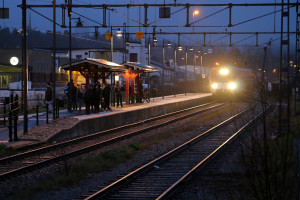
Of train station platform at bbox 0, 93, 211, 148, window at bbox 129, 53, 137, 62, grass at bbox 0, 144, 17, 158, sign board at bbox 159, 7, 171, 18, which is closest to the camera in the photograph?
grass at bbox 0, 144, 17, 158

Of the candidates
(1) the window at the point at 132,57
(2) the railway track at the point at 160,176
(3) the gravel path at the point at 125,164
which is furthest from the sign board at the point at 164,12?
(1) the window at the point at 132,57

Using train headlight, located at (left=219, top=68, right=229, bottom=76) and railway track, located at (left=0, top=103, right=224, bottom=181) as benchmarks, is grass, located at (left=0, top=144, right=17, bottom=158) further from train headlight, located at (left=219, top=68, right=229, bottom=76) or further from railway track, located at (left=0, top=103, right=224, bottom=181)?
train headlight, located at (left=219, top=68, right=229, bottom=76)

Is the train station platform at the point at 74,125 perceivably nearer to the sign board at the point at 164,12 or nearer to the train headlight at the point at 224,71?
the sign board at the point at 164,12

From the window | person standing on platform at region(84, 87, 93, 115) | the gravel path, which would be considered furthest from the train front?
the window

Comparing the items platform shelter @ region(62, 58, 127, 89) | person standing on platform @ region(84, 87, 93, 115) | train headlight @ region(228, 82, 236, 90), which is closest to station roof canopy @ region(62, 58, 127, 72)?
platform shelter @ region(62, 58, 127, 89)

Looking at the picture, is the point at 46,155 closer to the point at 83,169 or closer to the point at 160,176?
the point at 83,169

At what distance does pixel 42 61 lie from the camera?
62.8m

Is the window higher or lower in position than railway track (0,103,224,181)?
higher

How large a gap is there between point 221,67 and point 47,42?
315ft

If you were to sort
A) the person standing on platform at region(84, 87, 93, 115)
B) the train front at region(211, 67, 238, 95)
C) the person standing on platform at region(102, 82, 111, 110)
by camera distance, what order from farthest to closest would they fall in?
the train front at region(211, 67, 238, 95) → the person standing on platform at region(102, 82, 111, 110) → the person standing on platform at region(84, 87, 93, 115)

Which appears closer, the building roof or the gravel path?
the gravel path

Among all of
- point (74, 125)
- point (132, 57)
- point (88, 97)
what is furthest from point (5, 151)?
point (132, 57)

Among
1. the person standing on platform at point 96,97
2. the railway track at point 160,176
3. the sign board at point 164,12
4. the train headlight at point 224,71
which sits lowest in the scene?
the railway track at point 160,176

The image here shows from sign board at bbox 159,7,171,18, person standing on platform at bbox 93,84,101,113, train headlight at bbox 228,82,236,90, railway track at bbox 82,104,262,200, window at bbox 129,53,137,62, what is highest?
window at bbox 129,53,137,62
